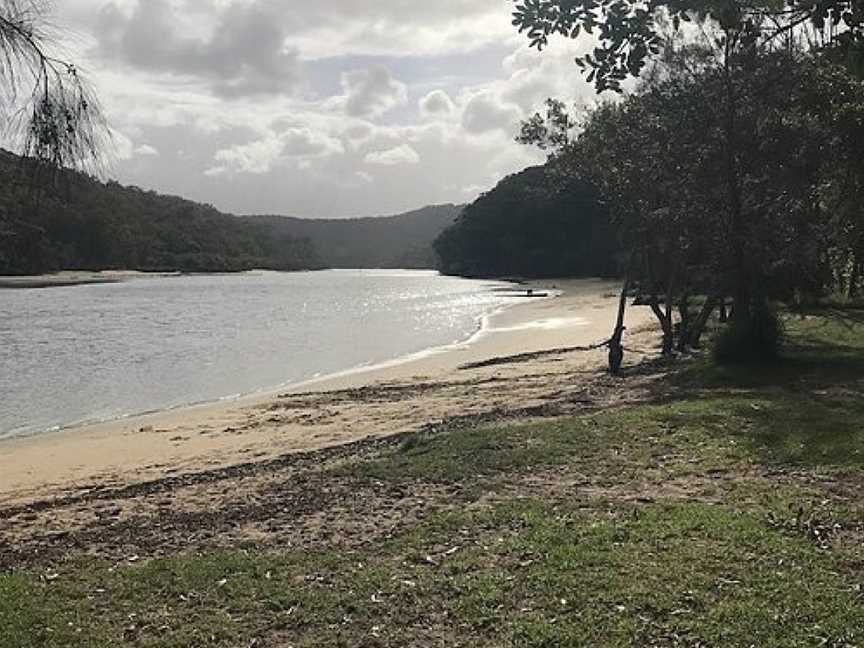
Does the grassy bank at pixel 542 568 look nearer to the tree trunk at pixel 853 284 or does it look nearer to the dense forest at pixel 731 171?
the dense forest at pixel 731 171

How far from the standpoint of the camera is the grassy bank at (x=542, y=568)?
577cm

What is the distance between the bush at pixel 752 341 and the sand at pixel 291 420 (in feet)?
11.5

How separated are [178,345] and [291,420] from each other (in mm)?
23655

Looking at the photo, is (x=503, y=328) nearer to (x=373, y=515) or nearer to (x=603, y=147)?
(x=603, y=147)

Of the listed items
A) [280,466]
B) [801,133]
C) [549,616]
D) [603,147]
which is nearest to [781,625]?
[549,616]

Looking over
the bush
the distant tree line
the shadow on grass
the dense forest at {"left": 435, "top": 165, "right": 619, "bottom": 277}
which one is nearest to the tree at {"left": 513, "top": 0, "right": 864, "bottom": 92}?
the shadow on grass

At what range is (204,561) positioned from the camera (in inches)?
296

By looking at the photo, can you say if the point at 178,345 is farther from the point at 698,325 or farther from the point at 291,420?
the point at 698,325

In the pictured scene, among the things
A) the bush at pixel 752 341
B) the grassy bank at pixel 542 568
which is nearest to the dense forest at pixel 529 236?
the bush at pixel 752 341

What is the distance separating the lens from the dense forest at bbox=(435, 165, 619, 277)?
350ft

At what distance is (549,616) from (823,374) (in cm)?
1187

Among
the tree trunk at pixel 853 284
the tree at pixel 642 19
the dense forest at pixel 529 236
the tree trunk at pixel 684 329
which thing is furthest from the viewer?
the dense forest at pixel 529 236

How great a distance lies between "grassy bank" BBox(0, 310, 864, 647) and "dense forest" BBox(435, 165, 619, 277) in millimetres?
87204

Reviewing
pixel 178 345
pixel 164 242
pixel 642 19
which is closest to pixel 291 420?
pixel 642 19
